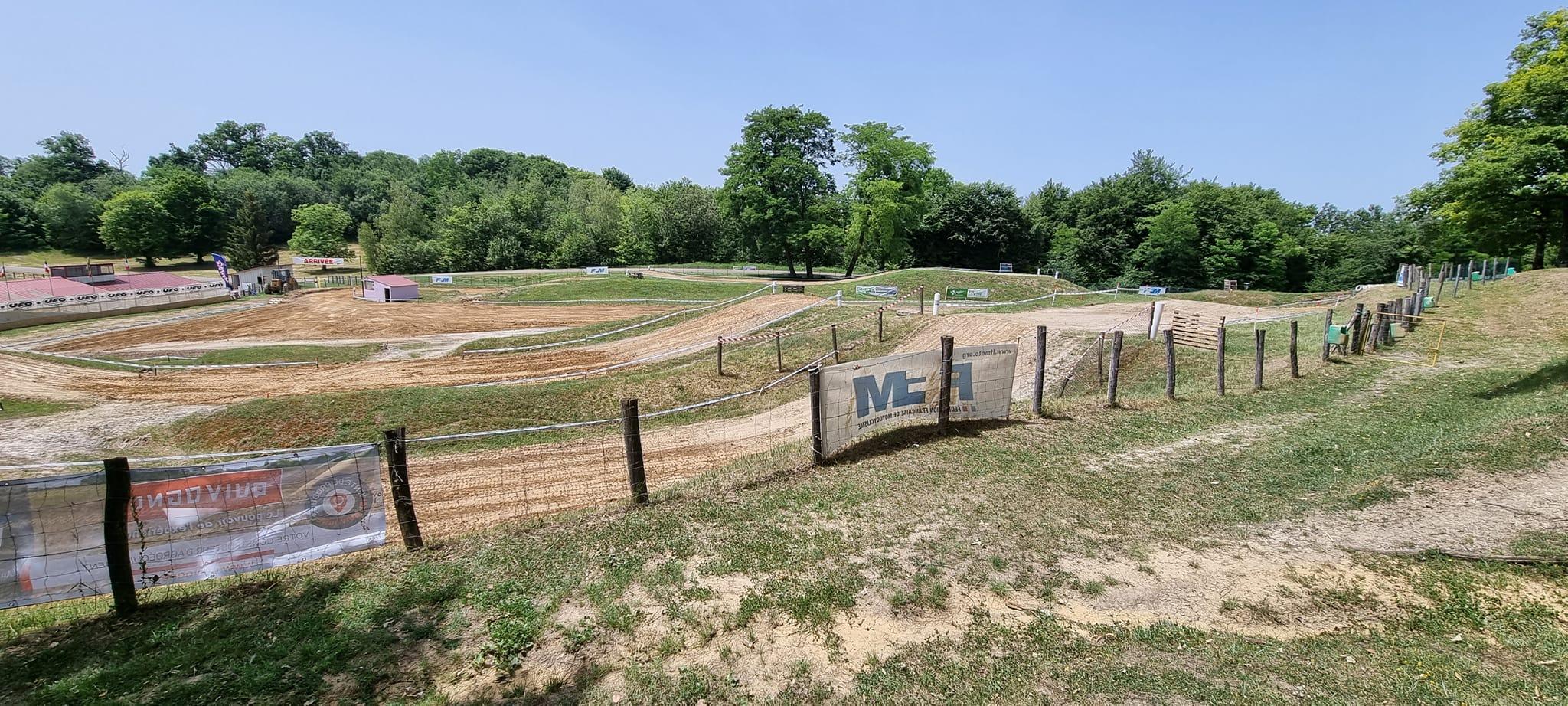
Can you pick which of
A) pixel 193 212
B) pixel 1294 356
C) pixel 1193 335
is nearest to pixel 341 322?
pixel 1193 335

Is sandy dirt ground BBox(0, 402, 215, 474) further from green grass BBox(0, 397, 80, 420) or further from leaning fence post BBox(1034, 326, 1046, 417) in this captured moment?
leaning fence post BBox(1034, 326, 1046, 417)

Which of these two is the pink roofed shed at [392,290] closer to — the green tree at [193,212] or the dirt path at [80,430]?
the dirt path at [80,430]

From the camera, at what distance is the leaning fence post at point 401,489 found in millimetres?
7578

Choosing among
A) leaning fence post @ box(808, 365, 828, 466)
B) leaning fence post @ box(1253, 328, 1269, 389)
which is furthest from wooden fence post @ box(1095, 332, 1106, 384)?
leaning fence post @ box(808, 365, 828, 466)

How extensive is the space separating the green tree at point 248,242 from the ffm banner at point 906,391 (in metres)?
101

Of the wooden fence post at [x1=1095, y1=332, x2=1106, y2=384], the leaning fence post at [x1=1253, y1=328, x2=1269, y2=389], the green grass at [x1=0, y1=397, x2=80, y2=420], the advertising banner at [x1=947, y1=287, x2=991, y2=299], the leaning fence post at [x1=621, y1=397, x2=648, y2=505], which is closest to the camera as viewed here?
the leaning fence post at [x1=621, y1=397, x2=648, y2=505]

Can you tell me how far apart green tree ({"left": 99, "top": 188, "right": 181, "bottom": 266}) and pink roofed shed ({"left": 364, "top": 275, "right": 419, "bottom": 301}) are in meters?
57.8

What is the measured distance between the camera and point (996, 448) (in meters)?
11.5

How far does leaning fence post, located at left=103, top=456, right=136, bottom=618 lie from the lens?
242 inches

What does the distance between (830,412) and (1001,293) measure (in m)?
38.5

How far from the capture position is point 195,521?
6684 mm

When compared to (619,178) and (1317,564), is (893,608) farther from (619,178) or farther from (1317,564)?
(619,178)

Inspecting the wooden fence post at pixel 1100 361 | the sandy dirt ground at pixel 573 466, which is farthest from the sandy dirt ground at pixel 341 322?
the wooden fence post at pixel 1100 361

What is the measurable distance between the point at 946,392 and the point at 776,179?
2000 inches
